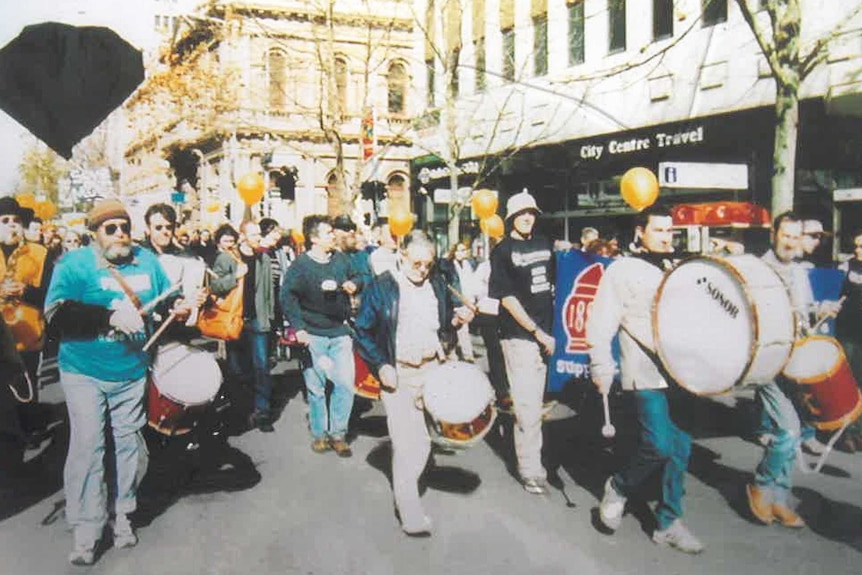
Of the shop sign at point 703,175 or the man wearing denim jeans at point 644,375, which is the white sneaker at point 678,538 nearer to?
the man wearing denim jeans at point 644,375

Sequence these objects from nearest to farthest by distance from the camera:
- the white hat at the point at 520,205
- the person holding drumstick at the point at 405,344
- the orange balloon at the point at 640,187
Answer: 1. the person holding drumstick at the point at 405,344
2. the white hat at the point at 520,205
3. the orange balloon at the point at 640,187

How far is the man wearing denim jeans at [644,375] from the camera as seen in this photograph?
4.41 m

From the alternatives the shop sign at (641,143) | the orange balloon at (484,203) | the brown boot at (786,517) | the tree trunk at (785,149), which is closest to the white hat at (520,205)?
the brown boot at (786,517)

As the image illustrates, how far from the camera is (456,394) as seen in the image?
4.64 metres

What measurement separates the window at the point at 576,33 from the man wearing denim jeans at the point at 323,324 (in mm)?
11273

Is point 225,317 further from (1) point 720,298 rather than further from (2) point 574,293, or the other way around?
(1) point 720,298

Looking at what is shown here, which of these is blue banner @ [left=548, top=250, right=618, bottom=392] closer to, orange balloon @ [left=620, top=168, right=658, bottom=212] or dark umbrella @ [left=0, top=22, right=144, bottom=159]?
orange balloon @ [left=620, top=168, right=658, bottom=212]

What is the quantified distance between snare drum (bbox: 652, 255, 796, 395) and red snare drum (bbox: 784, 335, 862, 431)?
25.4 inches

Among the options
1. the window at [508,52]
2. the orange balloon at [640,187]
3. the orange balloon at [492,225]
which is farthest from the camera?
the window at [508,52]

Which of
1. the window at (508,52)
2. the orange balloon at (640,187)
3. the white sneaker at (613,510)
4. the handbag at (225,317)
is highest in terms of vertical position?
the window at (508,52)

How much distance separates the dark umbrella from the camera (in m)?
4.00

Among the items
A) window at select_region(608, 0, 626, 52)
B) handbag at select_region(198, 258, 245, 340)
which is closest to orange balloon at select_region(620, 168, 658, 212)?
handbag at select_region(198, 258, 245, 340)

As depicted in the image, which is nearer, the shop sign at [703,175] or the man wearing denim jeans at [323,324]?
the man wearing denim jeans at [323,324]

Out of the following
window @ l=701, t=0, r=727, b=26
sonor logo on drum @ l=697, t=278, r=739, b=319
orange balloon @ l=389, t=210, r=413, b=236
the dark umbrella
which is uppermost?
window @ l=701, t=0, r=727, b=26
